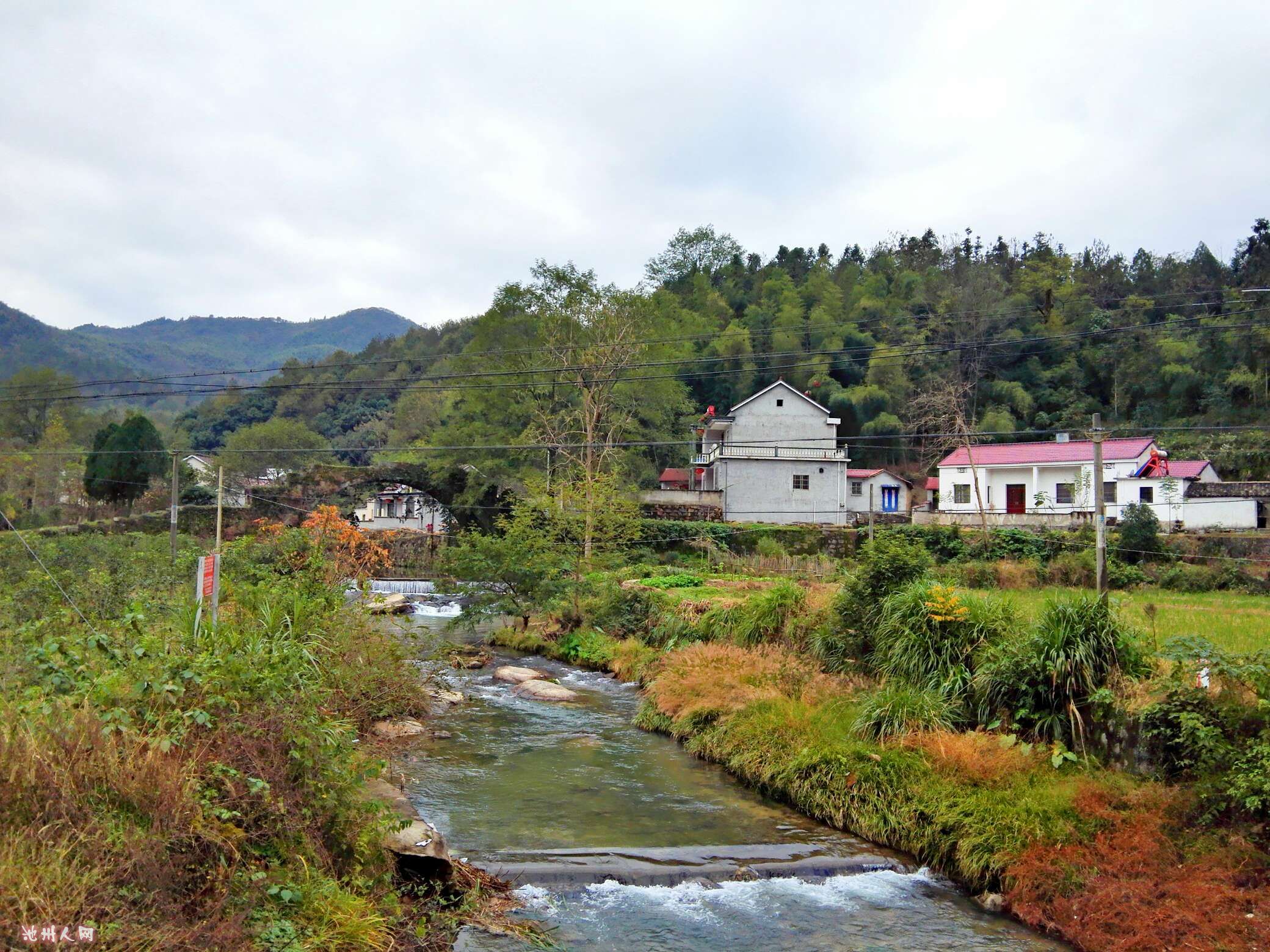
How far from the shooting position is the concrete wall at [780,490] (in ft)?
151

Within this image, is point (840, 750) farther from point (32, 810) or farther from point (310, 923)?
point (32, 810)

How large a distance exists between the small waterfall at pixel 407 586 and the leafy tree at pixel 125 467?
61.9 ft

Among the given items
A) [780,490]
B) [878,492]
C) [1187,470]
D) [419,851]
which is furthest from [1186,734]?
[878,492]

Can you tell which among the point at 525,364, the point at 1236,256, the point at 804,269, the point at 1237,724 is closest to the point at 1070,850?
the point at 1237,724

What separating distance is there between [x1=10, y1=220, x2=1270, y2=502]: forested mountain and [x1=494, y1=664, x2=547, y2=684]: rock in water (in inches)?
717

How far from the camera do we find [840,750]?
1191 cm

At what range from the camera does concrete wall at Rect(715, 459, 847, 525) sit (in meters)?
46.1

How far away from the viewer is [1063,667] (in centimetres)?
1125

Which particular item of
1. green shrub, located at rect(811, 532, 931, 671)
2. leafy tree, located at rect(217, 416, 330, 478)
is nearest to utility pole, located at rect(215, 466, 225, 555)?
green shrub, located at rect(811, 532, 931, 671)

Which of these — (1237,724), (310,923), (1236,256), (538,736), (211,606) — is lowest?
(538,736)

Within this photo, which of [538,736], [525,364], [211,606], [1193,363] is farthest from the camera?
[1193,363]

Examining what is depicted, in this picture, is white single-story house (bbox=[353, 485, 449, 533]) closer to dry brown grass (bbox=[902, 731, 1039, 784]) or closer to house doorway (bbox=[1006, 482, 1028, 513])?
house doorway (bbox=[1006, 482, 1028, 513])

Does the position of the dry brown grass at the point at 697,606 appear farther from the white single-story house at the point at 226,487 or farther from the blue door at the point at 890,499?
the white single-story house at the point at 226,487

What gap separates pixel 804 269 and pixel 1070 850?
250 ft
